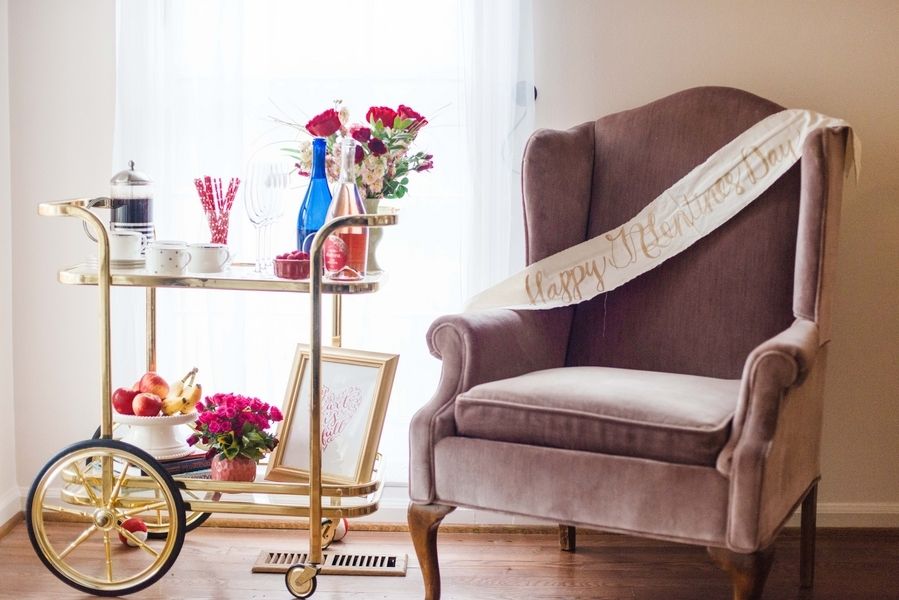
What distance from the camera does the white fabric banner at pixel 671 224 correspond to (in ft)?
7.83

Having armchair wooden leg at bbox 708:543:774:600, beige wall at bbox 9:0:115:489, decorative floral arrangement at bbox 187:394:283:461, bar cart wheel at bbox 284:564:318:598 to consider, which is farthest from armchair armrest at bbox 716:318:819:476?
beige wall at bbox 9:0:115:489

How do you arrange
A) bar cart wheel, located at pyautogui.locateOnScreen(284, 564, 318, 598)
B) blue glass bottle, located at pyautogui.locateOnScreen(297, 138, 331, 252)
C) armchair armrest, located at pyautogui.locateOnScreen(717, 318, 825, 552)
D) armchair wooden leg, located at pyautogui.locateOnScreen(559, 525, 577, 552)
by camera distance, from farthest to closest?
armchair wooden leg, located at pyautogui.locateOnScreen(559, 525, 577, 552) < blue glass bottle, located at pyautogui.locateOnScreen(297, 138, 331, 252) < bar cart wheel, located at pyautogui.locateOnScreen(284, 564, 318, 598) < armchair armrest, located at pyautogui.locateOnScreen(717, 318, 825, 552)

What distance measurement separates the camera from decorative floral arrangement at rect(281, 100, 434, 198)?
2.34 meters

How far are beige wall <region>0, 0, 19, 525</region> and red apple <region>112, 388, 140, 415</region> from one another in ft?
1.81

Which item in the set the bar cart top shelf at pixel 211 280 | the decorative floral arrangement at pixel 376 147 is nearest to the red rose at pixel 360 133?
the decorative floral arrangement at pixel 376 147

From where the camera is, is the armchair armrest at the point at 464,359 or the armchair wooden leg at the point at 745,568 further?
the armchair armrest at the point at 464,359

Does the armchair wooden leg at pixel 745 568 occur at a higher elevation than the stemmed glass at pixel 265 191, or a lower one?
lower

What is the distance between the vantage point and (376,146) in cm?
234

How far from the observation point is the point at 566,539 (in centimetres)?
262

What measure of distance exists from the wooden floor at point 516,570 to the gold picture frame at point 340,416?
292 millimetres

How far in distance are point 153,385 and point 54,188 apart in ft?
2.40

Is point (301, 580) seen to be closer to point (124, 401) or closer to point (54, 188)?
point (124, 401)

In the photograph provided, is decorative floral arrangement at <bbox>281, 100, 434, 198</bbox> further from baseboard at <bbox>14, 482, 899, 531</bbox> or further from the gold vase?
baseboard at <bbox>14, 482, 899, 531</bbox>

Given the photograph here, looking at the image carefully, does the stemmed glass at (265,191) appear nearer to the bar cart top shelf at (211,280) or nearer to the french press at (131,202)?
the bar cart top shelf at (211,280)
